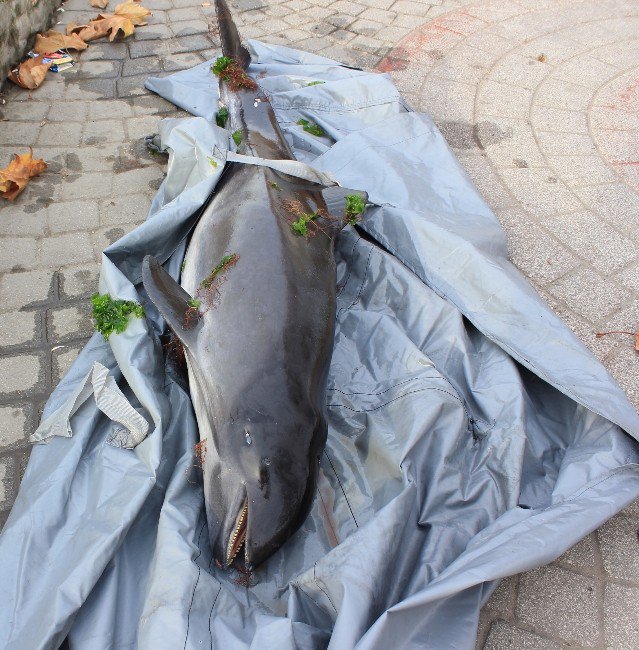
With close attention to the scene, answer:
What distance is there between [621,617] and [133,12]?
6.10 meters

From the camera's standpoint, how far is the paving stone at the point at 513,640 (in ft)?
7.75

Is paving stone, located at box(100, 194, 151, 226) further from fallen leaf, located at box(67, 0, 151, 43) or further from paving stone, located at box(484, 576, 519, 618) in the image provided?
paving stone, located at box(484, 576, 519, 618)

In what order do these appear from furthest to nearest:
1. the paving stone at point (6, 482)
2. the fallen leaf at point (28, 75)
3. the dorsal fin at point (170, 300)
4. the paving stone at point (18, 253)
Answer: the fallen leaf at point (28, 75) < the paving stone at point (18, 253) < the dorsal fin at point (170, 300) < the paving stone at point (6, 482)

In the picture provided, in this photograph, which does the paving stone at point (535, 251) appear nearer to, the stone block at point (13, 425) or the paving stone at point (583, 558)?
the paving stone at point (583, 558)

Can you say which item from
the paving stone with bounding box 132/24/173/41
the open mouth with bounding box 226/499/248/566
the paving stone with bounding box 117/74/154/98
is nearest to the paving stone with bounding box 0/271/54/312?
the open mouth with bounding box 226/499/248/566

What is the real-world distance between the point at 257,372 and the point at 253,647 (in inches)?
40.3

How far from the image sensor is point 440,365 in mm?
3117

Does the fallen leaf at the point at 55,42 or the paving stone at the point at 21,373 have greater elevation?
the fallen leaf at the point at 55,42

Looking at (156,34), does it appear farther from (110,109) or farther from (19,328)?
(19,328)

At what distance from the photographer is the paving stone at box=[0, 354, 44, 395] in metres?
3.12

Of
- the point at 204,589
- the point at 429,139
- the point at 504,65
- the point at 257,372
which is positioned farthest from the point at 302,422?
the point at 504,65

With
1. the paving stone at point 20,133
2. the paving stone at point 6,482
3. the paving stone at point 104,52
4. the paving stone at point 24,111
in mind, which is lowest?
the paving stone at point 6,482

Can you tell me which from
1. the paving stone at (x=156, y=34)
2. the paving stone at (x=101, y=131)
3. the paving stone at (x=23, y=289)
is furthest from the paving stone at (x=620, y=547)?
the paving stone at (x=156, y=34)

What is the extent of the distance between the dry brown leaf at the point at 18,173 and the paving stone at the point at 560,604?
12.3 feet
